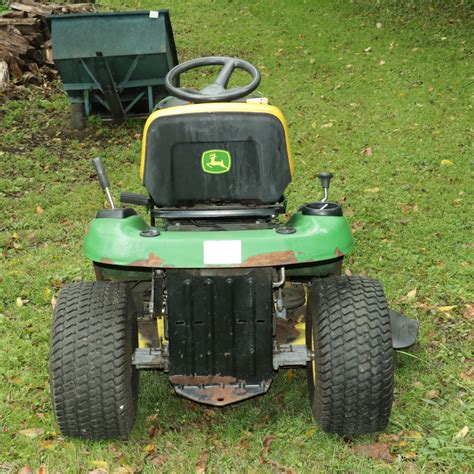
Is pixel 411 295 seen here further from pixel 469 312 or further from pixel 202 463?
pixel 202 463

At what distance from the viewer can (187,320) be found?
10.2 ft

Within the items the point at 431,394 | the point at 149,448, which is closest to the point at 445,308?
the point at 431,394

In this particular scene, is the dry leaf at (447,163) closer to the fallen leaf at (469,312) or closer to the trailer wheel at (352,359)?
the fallen leaf at (469,312)

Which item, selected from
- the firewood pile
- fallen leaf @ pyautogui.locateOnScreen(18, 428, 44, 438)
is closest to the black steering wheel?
fallen leaf @ pyautogui.locateOnScreen(18, 428, 44, 438)

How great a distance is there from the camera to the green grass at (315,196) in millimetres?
3320

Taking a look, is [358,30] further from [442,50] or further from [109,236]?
[109,236]

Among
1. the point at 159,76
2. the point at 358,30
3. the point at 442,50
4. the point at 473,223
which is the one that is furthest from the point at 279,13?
the point at 473,223

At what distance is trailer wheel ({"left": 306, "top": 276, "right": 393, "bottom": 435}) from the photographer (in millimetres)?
3035

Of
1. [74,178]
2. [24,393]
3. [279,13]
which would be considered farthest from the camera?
[279,13]

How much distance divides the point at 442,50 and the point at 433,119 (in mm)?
2998

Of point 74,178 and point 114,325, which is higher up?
point 114,325

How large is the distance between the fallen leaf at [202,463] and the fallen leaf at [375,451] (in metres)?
0.69

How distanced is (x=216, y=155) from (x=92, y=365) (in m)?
1.18

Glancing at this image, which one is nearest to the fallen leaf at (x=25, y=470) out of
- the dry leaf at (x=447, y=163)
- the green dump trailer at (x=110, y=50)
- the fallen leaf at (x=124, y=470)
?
the fallen leaf at (x=124, y=470)
